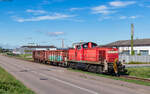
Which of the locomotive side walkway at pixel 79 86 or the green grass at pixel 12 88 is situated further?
the locomotive side walkway at pixel 79 86

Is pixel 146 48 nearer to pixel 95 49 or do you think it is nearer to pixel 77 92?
pixel 95 49

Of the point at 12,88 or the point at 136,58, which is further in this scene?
the point at 136,58

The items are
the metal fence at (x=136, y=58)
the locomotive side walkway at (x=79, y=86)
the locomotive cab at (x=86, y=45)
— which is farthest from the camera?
the metal fence at (x=136, y=58)

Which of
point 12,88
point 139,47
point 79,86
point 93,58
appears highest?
point 139,47

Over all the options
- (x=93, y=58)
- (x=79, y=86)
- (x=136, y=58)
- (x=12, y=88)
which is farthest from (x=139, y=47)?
(x=12, y=88)

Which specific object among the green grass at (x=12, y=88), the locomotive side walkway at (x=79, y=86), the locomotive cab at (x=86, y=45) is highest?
the locomotive cab at (x=86, y=45)

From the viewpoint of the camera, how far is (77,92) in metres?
12.7

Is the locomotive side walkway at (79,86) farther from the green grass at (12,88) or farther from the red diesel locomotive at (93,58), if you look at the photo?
the red diesel locomotive at (93,58)

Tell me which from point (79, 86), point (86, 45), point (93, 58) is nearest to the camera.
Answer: point (79, 86)

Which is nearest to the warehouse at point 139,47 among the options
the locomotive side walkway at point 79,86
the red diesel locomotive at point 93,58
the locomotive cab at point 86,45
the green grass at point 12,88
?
the red diesel locomotive at point 93,58

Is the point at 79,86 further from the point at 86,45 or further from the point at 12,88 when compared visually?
the point at 86,45

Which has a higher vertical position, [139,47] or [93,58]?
[139,47]

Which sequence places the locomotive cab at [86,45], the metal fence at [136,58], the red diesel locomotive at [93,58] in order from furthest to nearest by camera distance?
the metal fence at [136,58] < the locomotive cab at [86,45] < the red diesel locomotive at [93,58]

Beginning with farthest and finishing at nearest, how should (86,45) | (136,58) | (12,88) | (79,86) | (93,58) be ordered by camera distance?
(136,58)
(86,45)
(93,58)
(79,86)
(12,88)
